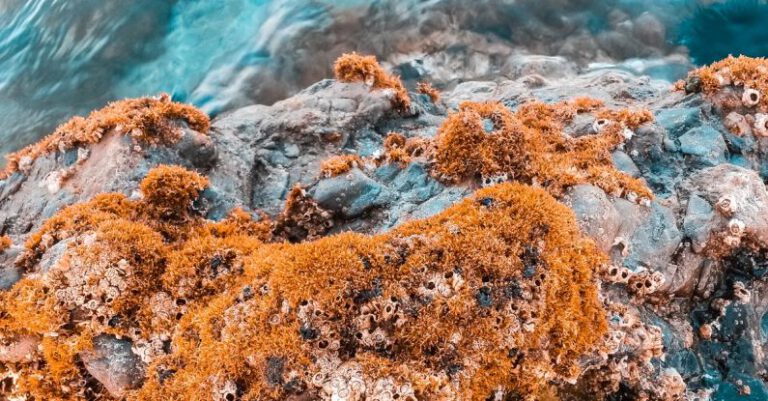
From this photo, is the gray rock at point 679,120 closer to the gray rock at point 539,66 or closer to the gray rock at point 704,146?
the gray rock at point 704,146

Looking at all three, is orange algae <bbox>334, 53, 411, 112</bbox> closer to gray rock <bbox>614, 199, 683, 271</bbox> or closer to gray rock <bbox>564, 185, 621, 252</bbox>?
gray rock <bbox>564, 185, 621, 252</bbox>

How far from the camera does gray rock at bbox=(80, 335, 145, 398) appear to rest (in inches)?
168

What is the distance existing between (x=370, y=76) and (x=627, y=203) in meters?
3.65

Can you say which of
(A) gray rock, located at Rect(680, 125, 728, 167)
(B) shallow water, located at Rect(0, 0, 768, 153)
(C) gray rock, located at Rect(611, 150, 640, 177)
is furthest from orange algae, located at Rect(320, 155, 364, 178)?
(B) shallow water, located at Rect(0, 0, 768, 153)

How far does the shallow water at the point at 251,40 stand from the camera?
37.2ft

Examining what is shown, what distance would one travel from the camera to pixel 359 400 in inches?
150

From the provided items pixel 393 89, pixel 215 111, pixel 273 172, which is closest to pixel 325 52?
pixel 215 111

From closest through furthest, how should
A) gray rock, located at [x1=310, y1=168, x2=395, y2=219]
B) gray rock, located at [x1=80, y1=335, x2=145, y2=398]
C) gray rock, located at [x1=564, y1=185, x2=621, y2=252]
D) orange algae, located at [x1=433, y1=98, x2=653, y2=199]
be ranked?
gray rock, located at [x1=80, y1=335, x2=145, y2=398]
gray rock, located at [x1=564, y1=185, x2=621, y2=252]
orange algae, located at [x1=433, y1=98, x2=653, y2=199]
gray rock, located at [x1=310, y1=168, x2=395, y2=219]

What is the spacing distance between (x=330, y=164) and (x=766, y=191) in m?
4.27

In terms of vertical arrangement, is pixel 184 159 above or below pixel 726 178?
above

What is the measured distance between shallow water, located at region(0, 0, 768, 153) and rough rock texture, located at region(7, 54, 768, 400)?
4.58 m

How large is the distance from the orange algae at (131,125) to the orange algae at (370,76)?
1.99 m

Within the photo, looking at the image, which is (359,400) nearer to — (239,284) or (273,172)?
(239,284)

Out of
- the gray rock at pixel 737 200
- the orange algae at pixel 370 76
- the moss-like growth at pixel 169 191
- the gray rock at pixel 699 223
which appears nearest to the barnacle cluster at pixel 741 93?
the gray rock at pixel 737 200
